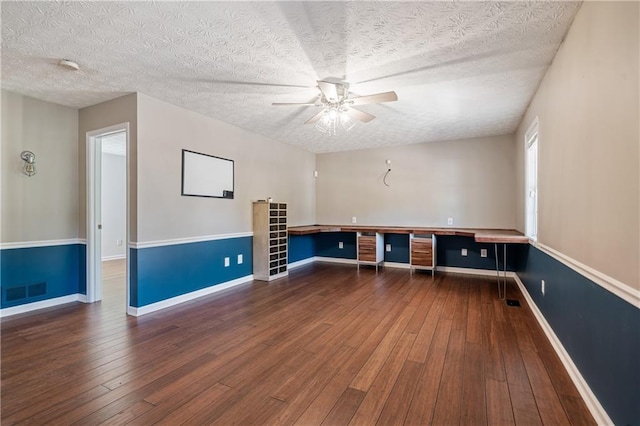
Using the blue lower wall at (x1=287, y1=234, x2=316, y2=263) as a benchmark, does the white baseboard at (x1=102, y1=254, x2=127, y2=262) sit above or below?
below

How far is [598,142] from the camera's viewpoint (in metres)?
1.63

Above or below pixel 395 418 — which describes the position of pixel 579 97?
above

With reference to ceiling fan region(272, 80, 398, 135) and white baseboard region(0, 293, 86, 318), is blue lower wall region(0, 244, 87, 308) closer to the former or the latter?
white baseboard region(0, 293, 86, 318)

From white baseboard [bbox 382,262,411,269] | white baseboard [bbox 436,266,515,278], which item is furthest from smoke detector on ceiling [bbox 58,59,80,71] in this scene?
white baseboard [bbox 436,266,515,278]

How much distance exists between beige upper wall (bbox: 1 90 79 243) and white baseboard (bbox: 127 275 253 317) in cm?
152

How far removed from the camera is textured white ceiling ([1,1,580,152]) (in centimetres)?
190

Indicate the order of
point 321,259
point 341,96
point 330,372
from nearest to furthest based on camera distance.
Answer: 1. point 330,372
2. point 341,96
3. point 321,259

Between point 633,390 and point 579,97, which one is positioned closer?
point 633,390

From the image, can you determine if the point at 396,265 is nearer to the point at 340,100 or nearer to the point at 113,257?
the point at 340,100

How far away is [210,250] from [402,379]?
3039mm

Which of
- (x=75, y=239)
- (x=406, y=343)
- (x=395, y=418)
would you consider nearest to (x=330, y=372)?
(x=395, y=418)

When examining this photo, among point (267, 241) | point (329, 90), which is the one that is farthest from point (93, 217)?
point (329, 90)

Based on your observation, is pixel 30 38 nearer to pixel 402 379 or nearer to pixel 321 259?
pixel 402 379

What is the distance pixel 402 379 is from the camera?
6.62 ft
